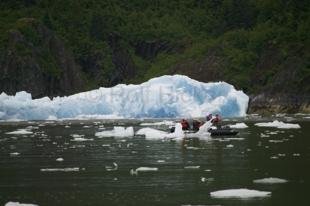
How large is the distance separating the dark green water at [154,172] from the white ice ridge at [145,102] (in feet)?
93.3

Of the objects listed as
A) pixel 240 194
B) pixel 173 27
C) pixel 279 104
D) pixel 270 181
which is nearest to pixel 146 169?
pixel 270 181

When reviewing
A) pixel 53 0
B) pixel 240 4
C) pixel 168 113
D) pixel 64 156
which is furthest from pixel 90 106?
Answer: pixel 53 0

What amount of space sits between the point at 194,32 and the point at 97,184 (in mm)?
94381

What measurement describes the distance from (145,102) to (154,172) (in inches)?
1559

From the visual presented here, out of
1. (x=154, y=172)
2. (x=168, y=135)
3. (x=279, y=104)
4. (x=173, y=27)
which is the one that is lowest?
(x=154, y=172)

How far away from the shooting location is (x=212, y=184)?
15.5 m

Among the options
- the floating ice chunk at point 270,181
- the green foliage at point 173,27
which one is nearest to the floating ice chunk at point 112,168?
the floating ice chunk at point 270,181

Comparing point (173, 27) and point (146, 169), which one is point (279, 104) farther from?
point (146, 169)

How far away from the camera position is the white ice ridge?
187ft

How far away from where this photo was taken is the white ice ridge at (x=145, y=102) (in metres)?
57.1

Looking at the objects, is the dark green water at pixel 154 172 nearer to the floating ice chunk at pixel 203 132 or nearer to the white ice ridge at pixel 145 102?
the floating ice chunk at pixel 203 132

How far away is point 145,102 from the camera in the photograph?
57594 mm

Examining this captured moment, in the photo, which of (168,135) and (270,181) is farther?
(168,135)

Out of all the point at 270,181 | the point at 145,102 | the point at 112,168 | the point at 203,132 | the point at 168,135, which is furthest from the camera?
the point at 145,102
